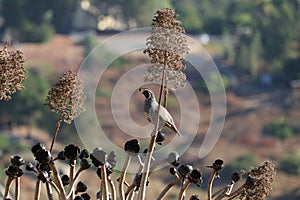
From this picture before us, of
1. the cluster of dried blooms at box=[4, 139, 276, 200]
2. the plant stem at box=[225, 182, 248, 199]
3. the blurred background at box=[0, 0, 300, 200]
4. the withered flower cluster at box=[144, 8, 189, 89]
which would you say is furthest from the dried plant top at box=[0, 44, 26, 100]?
the blurred background at box=[0, 0, 300, 200]

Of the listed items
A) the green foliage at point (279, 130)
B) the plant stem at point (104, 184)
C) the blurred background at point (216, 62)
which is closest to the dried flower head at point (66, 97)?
the plant stem at point (104, 184)

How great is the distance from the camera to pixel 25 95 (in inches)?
641

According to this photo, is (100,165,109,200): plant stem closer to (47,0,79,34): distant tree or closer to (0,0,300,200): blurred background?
(0,0,300,200): blurred background

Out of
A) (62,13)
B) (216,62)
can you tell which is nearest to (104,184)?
(216,62)

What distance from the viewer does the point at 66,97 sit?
4.61ft

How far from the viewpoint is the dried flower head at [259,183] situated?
1.41m

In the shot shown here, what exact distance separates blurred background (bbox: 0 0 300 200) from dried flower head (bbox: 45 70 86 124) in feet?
33.5

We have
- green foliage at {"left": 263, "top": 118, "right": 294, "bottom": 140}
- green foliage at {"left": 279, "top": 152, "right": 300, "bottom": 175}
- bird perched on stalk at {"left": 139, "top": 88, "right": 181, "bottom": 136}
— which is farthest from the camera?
green foliage at {"left": 263, "top": 118, "right": 294, "bottom": 140}

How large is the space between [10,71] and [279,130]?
52.6 feet

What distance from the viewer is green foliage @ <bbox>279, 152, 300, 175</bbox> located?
14820 mm

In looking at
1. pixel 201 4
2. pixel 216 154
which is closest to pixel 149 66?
pixel 216 154

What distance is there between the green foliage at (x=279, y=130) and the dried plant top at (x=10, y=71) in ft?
51.9

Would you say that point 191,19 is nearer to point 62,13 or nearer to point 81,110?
point 62,13

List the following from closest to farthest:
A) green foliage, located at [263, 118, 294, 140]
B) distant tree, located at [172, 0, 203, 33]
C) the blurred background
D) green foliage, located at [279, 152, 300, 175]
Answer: green foliage, located at [279, 152, 300, 175]
the blurred background
green foliage, located at [263, 118, 294, 140]
distant tree, located at [172, 0, 203, 33]
